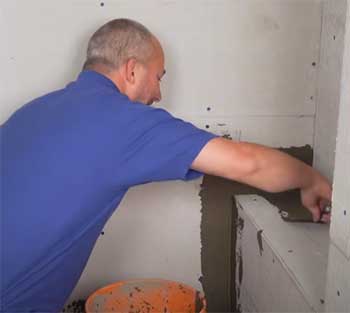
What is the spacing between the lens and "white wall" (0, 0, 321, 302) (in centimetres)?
166

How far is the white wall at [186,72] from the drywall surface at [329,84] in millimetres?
45

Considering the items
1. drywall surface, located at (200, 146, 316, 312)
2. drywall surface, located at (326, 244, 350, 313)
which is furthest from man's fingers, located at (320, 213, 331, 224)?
drywall surface, located at (326, 244, 350, 313)

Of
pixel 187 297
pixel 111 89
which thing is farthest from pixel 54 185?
pixel 187 297

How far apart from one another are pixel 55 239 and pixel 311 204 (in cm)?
68

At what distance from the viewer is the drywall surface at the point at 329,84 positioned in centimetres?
160

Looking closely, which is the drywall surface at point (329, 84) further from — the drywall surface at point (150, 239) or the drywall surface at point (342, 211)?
A: the drywall surface at point (342, 211)

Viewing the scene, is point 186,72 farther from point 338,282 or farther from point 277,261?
point 338,282

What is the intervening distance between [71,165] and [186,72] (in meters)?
0.74

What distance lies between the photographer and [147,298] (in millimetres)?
1769

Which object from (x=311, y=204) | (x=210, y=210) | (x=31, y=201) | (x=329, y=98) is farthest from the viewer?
(x=210, y=210)

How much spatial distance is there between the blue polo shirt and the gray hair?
174 mm

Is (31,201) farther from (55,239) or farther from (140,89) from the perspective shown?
(140,89)

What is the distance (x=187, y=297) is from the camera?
1725 millimetres

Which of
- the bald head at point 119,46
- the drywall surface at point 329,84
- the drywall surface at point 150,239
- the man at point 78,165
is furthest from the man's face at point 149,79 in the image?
the drywall surface at point 329,84
